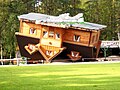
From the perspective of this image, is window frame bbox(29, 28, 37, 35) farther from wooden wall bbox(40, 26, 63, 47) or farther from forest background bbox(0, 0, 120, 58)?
forest background bbox(0, 0, 120, 58)

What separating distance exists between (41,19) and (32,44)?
2.49m

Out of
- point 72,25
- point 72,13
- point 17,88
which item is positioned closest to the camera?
point 17,88

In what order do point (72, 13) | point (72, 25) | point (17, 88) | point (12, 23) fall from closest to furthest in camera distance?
1. point (17, 88)
2. point (72, 25)
3. point (12, 23)
4. point (72, 13)

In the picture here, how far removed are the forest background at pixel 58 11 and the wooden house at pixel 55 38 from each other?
6.47m

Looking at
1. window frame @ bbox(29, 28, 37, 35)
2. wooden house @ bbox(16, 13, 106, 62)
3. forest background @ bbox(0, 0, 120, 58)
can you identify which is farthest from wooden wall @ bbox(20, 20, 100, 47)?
forest background @ bbox(0, 0, 120, 58)

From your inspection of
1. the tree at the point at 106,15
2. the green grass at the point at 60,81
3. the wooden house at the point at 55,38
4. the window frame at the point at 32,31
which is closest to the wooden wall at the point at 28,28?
the wooden house at the point at 55,38

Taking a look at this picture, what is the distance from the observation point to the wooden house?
32.2m

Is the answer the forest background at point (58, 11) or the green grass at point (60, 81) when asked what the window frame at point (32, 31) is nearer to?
the forest background at point (58, 11)

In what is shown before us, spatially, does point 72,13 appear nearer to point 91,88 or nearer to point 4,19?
point 4,19

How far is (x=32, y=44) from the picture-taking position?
33.1 metres

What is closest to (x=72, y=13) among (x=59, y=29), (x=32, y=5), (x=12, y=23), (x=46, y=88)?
(x=32, y=5)

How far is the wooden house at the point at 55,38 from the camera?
32.2 meters

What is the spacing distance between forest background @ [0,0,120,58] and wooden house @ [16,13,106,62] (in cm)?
647

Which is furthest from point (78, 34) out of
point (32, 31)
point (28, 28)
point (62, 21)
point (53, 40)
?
point (28, 28)
